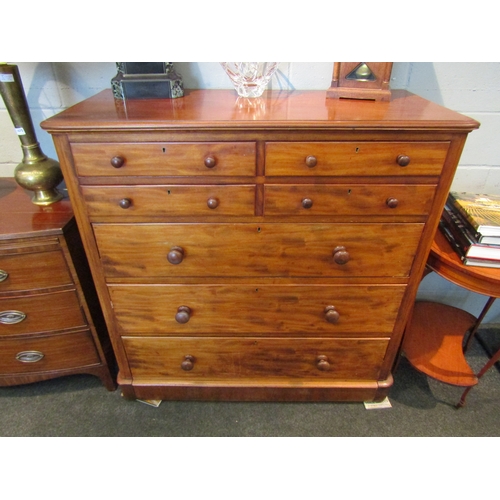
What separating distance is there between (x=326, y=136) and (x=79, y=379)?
1487 millimetres

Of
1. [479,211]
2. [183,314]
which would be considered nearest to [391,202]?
[479,211]

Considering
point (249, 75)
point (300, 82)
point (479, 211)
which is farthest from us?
point (300, 82)

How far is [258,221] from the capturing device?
105 centimetres

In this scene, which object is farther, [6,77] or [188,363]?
[188,363]

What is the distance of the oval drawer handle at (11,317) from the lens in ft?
4.16

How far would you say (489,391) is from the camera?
156 cm

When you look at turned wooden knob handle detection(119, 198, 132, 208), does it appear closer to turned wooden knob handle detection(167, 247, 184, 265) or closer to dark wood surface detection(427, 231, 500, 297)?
turned wooden knob handle detection(167, 247, 184, 265)

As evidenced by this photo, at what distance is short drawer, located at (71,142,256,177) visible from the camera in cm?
94

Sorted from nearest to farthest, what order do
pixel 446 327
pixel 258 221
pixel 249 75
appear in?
pixel 258 221
pixel 249 75
pixel 446 327

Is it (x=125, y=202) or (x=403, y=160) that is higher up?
(x=403, y=160)

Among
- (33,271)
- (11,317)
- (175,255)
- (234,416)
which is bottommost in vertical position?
(234,416)

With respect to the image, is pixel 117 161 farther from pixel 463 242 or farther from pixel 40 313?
pixel 463 242

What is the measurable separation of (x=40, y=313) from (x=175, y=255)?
63 cm

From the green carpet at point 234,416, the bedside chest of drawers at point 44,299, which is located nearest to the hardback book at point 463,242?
the green carpet at point 234,416
